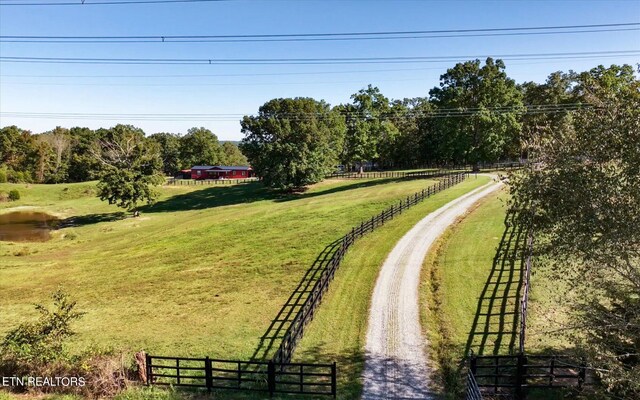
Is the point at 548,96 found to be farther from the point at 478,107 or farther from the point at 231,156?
the point at 231,156

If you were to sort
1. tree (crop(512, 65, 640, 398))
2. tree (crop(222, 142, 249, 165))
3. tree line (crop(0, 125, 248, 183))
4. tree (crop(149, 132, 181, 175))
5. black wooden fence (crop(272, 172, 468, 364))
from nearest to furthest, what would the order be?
tree (crop(512, 65, 640, 398)) → black wooden fence (crop(272, 172, 468, 364)) → tree line (crop(0, 125, 248, 183)) → tree (crop(149, 132, 181, 175)) → tree (crop(222, 142, 249, 165))

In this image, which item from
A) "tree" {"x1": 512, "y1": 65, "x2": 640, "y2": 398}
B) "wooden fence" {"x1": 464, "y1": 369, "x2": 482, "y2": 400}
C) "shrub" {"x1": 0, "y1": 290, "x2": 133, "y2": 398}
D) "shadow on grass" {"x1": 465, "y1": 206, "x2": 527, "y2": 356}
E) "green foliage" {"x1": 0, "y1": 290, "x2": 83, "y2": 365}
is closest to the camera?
"tree" {"x1": 512, "y1": 65, "x2": 640, "y2": 398}

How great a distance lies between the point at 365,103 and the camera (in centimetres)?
7725

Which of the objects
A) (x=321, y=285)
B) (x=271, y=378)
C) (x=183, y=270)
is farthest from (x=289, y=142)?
(x=271, y=378)

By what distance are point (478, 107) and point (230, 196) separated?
43002mm

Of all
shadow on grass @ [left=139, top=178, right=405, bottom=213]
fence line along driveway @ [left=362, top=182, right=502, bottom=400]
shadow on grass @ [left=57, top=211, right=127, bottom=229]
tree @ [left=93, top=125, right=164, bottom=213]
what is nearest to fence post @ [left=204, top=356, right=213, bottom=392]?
fence line along driveway @ [left=362, top=182, right=502, bottom=400]

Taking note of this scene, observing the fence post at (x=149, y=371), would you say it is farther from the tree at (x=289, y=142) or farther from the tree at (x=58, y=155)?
the tree at (x=58, y=155)

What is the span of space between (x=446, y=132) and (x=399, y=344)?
52.3 meters

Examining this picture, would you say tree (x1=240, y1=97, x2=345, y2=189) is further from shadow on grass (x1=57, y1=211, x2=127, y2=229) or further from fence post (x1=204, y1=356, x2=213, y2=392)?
fence post (x1=204, y1=356, x2=213, y2=392)

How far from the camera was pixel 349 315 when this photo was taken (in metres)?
19.7

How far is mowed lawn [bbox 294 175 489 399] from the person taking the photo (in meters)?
15.5

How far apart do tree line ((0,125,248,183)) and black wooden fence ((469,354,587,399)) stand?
9563 centimetres

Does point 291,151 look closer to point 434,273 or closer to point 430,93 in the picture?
point 430,93

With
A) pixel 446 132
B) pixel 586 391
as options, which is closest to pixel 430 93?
pixel 446 132
